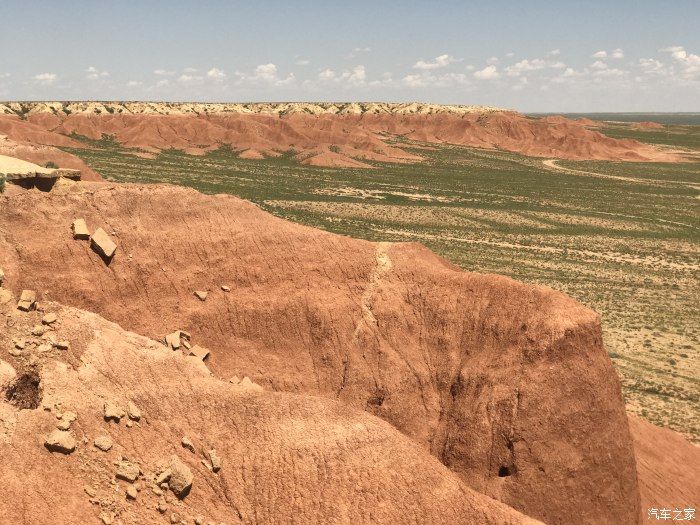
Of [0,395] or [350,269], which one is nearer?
[0,395]

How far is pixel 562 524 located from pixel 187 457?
12.2 meters

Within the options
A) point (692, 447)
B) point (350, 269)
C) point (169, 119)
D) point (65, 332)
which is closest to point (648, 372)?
point (692, 447)

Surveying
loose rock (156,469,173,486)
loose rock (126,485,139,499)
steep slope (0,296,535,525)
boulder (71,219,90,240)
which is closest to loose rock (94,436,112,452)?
steep slope (0,296,535,525)

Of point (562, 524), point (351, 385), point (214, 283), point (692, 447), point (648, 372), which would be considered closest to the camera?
point (562, 524)

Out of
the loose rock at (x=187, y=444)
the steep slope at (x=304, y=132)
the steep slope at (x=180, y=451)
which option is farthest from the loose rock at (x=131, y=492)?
the steep slope at (x=304, y=132)

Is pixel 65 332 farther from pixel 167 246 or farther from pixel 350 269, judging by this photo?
pixel 350 269

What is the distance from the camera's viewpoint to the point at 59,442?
41.4ft

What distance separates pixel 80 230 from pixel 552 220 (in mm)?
66631

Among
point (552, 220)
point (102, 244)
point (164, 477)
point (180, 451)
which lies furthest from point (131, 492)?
point (552, 220)

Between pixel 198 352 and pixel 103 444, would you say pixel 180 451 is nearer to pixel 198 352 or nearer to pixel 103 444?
pixel 103 444

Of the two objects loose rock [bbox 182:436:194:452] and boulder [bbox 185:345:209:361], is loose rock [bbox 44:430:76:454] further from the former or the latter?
boulder [bbox 185:345:209:361]

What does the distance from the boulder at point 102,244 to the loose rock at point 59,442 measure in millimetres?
9024

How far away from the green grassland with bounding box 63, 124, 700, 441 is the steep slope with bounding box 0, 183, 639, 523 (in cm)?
1270

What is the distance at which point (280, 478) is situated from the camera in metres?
13.7
